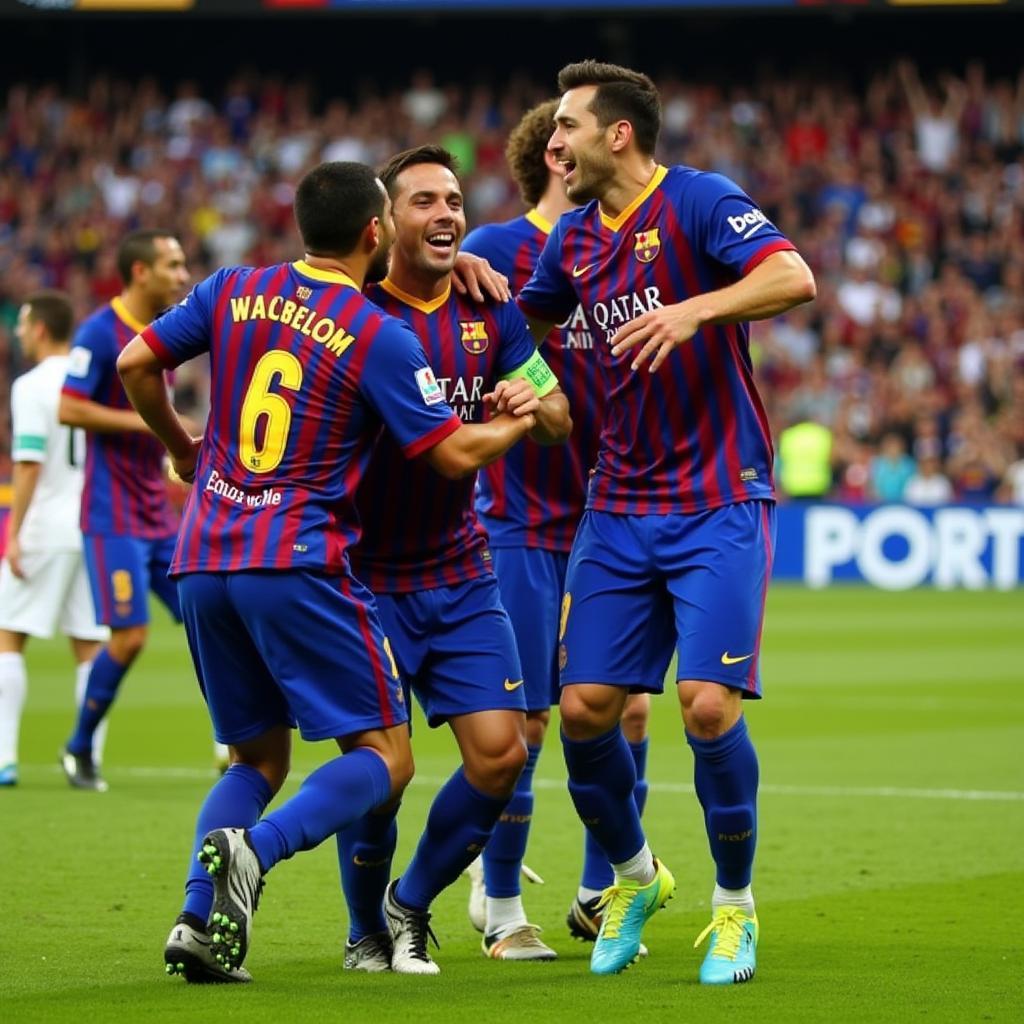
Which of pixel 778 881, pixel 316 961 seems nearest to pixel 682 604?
pixel 316 961

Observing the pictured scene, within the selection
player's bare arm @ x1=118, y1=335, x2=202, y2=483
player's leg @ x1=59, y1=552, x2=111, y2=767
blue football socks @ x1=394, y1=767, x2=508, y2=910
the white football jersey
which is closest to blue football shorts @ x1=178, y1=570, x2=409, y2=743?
blue football socks @ x1=394, y1=767, x2=508, y2=910

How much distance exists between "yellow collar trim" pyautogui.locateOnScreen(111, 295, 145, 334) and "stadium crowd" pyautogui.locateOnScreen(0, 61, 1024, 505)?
1569cm

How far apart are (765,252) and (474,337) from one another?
2.93 feet

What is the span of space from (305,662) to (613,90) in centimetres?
198

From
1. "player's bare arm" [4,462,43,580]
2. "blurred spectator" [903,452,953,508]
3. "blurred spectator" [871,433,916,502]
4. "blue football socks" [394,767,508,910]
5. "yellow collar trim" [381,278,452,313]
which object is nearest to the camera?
"blue football socks" [394,767,508,910]

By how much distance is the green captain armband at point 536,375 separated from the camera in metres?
6.02

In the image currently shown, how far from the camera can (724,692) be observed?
577cm

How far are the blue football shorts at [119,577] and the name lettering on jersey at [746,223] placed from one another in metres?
4.82

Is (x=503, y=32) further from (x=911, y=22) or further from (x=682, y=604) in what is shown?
(x=682, y=604)

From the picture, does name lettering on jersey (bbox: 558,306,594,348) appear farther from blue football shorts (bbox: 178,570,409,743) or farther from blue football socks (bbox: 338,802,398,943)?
blue football socks (bbox: 338,802,398,943)

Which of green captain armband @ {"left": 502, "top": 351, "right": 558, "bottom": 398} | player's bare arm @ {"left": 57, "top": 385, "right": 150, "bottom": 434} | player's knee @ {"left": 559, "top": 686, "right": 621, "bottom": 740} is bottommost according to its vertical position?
player's knee @ {"left": 559, "top": 686, "right": 621, "bottom": 740}

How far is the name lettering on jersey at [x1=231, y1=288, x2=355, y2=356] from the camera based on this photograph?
5457mm

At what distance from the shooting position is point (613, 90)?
6.17 m

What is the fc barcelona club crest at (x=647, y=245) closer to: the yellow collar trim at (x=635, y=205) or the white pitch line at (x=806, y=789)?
the yellow collar trim at (x=635, y=205)
